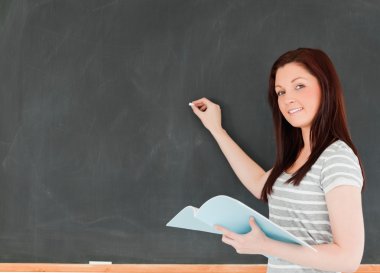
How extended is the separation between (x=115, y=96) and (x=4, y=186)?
56 centimetres

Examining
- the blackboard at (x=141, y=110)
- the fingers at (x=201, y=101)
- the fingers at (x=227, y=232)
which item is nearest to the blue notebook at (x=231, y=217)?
the fingers at (x=227, y=232)

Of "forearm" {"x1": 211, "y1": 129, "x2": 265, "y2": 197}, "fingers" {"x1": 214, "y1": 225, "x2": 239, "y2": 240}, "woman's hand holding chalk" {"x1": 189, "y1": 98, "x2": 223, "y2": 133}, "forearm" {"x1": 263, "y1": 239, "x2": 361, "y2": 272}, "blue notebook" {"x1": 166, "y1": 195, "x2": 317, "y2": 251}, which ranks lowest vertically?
"forearm" {"x1": 263, "y1": 239, "x2": 361, "y2": 272}

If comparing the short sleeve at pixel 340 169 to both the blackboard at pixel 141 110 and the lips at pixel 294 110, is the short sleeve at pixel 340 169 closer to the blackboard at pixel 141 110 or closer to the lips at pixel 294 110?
the lips at pixel 294 110

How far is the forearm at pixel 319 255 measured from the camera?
48.5 inches

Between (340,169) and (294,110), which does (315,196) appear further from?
(294,110)

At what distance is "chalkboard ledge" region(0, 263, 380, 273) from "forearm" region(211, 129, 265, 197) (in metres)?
0.30

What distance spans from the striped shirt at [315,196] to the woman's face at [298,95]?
5.4 inches

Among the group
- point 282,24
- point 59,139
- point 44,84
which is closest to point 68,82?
A: point 44,84

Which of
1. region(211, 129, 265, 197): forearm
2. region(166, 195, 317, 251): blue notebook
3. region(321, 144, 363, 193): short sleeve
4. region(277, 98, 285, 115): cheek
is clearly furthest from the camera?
region(211, 129, 265, 197): forearm

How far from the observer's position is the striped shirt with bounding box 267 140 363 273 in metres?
1.30

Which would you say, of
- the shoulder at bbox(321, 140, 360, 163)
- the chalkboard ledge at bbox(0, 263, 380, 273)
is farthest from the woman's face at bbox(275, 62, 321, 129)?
the chalkboard ledge at bbox(0, 263, 380, 273)

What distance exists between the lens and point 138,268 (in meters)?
1.79

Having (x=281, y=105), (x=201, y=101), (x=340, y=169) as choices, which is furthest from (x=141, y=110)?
(x=340, y=169)

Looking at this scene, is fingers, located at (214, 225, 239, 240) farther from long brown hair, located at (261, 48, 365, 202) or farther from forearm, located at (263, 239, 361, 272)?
long brown hair, located at (261, 48, 365, 202)
